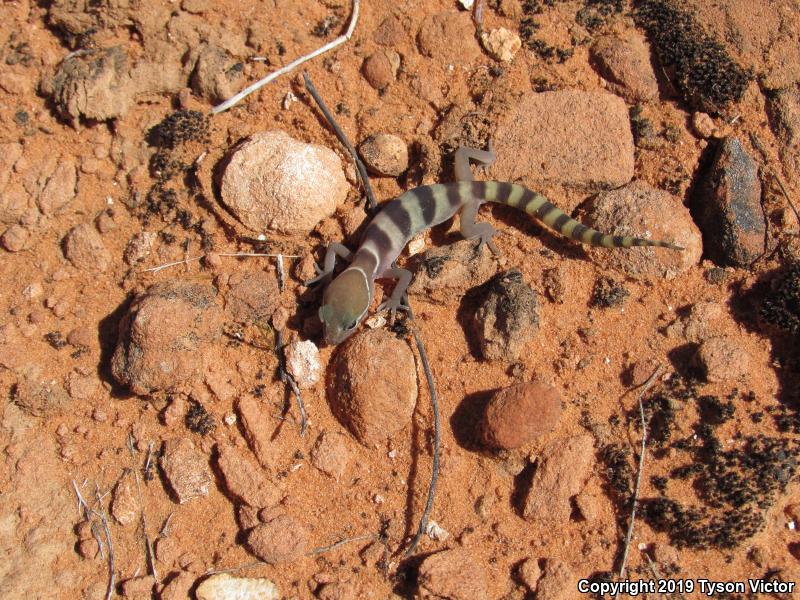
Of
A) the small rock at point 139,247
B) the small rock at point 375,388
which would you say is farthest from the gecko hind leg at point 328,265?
the small rock at point 139,247

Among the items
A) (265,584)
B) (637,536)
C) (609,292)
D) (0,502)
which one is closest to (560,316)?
(609,292)

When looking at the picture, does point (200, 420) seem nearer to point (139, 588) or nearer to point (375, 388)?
point (139, 588)

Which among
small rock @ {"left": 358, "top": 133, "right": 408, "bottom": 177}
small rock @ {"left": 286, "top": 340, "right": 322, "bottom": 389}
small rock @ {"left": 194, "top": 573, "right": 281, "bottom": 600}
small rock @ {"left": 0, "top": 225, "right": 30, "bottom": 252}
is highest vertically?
small rock @ {"left": 358, "top": 133, "right": 408, "bottom": 177}

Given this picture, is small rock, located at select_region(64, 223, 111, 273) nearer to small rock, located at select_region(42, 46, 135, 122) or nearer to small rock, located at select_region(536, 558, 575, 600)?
small rock, located at select_region(42, 46, 135, 122)

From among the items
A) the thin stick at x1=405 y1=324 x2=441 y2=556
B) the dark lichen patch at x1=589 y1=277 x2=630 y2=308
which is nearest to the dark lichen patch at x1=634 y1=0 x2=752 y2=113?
the dark lichen patch at x1=589 y1=277 x2=630 y2=308

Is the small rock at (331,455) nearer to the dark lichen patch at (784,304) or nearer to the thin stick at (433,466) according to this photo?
the thin stick at (433,466)

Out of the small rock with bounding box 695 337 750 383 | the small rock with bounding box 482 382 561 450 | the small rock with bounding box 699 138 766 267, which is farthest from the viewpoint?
the small rock with bounding box 699 138 766 267

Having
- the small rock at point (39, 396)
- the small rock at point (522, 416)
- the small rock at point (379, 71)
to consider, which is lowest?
the small rock at point (39, 396)

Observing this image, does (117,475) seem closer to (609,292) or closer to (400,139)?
(400,139)
